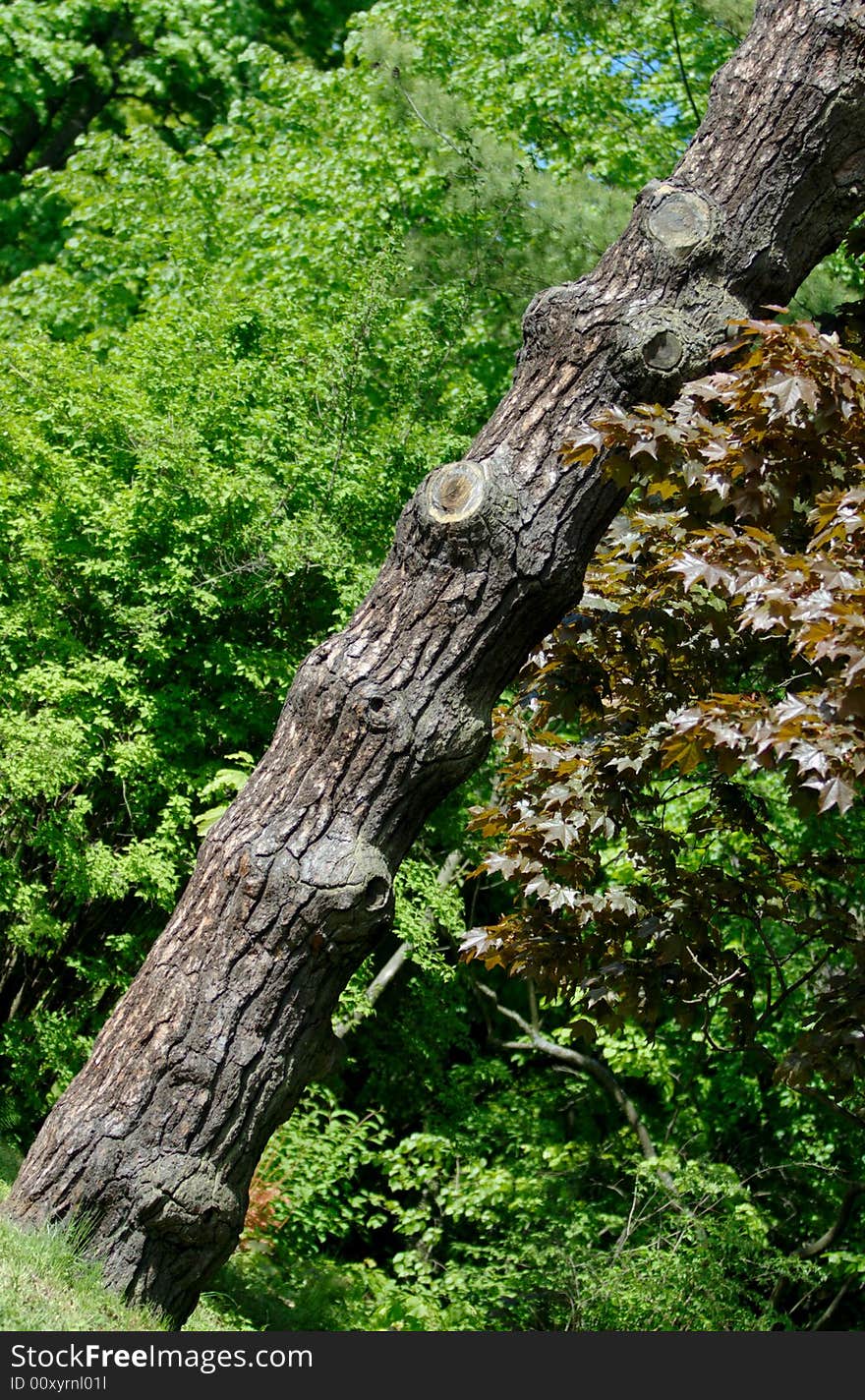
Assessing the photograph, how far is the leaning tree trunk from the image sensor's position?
404 centimetres

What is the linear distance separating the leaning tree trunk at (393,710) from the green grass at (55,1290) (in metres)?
0.07

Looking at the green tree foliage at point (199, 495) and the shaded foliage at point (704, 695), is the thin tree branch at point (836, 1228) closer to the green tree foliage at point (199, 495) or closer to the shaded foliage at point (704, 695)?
the shaded foliage at point (704, 695)

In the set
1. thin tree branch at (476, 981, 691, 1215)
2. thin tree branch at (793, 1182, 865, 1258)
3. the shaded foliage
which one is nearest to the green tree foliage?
the shaded foliage

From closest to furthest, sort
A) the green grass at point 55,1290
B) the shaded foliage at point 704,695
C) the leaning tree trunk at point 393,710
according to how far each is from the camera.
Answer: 1. the shaded foliage at point 704,695
2. the green grass at point 55,1290
3. the leaning tree trunk at point 393,710

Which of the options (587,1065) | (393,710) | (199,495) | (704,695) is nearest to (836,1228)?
(587,1065)

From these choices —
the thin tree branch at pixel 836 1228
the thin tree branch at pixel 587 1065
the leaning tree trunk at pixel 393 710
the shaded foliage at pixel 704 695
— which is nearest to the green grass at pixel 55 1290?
the leaning tree trunk at pixel 393 710

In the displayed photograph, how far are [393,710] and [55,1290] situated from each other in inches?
74.3

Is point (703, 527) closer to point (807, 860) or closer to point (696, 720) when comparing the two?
point (696, 720)

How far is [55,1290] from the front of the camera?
3773mm

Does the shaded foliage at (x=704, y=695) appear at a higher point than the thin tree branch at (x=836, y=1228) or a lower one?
higher

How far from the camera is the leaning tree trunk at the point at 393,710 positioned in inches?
159

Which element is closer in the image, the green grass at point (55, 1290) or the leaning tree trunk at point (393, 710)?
the green grass at point (55, 1290)

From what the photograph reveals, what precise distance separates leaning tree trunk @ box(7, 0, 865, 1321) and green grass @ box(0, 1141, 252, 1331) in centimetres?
7

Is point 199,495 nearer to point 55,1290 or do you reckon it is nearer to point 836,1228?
point 55,1290
